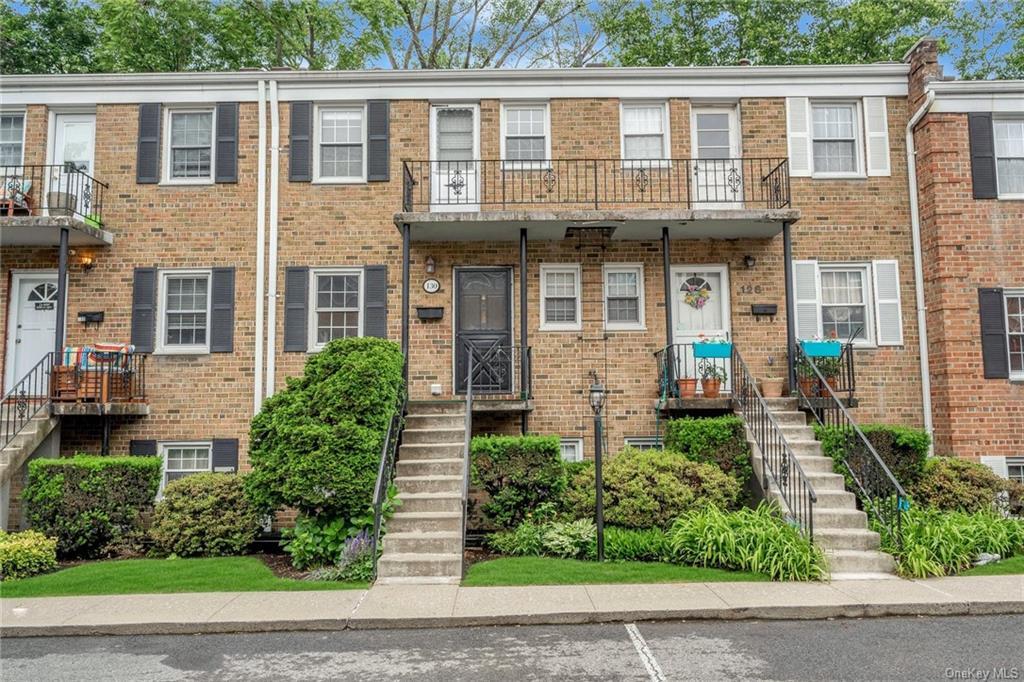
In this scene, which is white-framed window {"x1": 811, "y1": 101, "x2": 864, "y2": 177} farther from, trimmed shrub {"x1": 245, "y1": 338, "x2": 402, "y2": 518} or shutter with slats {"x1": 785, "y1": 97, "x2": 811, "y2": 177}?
trimmed shrub {"x1": 245, "y1": 338, "x2": 402, "y2": 518}

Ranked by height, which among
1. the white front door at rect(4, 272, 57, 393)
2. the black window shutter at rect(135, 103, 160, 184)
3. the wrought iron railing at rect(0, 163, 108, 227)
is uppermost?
the black window shutter at rect(135, 103, 160, 184)

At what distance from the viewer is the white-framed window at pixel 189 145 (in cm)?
1266

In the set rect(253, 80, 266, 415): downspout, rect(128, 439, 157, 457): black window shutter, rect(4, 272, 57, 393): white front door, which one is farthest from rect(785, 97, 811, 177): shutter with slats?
rect(4, 272, 57, 393): white front door

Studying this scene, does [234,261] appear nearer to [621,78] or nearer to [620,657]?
[621,78]

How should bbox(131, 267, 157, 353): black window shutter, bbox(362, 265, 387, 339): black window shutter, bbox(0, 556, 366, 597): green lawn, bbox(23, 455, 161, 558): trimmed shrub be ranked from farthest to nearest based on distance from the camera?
1. bbox(362, 265, 387, 339): black window shutter
2. bbox(131, 267, 157, 353): black window shutter
3. bbox(23, 455, 161, 558): trimmed shrub
4. bbox(0, 556, 366, 597): green lawn

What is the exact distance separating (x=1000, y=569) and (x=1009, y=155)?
288 inches

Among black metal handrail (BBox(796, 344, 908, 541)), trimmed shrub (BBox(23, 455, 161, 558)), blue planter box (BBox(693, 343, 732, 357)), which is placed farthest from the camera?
blue planter box (BBox(693, 343, 732, 357))

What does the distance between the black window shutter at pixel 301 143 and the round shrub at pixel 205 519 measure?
5.29 meters

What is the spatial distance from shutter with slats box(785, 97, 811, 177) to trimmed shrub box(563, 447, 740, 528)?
5.57 meters

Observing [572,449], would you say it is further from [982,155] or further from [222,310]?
[982,155]

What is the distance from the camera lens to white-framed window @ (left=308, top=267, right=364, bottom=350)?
12414 millimetres

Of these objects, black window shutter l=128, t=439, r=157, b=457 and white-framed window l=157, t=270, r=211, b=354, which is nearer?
black window shutter l=128, t=439, r=157, b=457

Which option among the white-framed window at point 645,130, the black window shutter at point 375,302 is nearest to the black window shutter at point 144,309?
the black window shutter at point 375,302

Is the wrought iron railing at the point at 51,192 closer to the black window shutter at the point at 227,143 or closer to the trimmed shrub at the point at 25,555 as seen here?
Answer: the black window shutter at the point at 227,143
